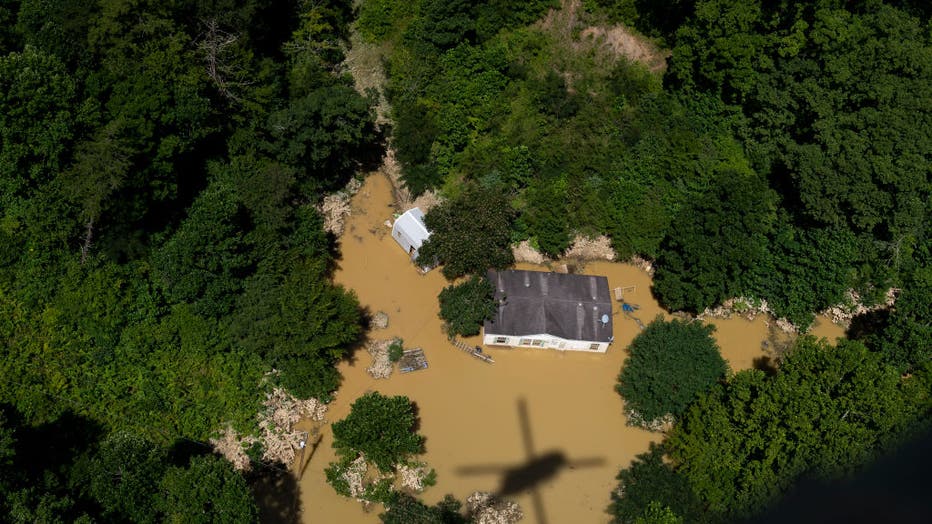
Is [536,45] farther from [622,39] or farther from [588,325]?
[588,325]

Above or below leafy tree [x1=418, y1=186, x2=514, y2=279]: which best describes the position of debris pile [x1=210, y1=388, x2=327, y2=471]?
below

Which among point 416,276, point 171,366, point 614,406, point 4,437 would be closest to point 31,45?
point 171,366

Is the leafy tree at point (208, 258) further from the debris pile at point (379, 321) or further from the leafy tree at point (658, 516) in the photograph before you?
the leafy tree at point (658, 516)

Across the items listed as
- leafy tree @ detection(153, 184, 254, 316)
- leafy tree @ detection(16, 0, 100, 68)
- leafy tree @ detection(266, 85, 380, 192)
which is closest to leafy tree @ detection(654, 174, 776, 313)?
leafy tree @ detection(266, 85, 380, 192)

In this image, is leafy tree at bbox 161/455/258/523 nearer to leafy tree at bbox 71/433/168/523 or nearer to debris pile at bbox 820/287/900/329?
leafy tree at bbox 71/433/168/523

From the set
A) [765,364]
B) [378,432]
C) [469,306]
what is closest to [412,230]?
[469,306]

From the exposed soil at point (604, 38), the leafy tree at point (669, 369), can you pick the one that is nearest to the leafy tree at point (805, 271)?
the leafy tree at point (669, 369)
